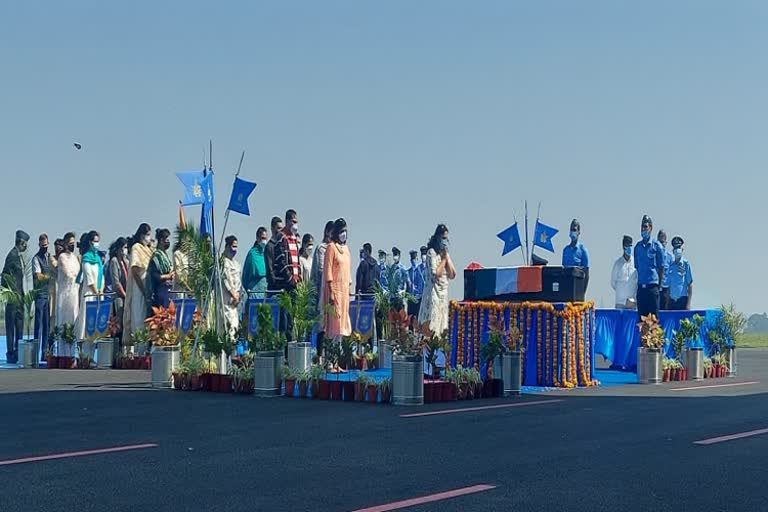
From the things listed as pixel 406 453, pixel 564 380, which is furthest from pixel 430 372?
pixel 406 453

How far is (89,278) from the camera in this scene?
67.7 feet

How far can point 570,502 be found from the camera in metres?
6.31

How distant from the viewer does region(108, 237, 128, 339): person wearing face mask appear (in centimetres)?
1986

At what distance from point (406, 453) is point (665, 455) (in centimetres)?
188

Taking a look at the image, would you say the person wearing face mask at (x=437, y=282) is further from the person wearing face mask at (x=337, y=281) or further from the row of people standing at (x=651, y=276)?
the row of people standing at (x=651, y=276)

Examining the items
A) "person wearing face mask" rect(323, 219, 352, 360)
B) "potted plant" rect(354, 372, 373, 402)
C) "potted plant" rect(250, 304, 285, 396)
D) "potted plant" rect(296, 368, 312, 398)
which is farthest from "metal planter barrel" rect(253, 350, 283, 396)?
"person wearing face mask" rect(323, 219, 352, 360)

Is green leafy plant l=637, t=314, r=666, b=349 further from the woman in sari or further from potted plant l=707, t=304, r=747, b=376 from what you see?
the woman in sari

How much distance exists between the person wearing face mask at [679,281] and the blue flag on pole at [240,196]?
891cm

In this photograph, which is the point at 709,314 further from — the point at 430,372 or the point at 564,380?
the point at 430,372

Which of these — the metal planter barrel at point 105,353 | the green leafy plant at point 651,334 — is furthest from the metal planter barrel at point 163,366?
the green leafy plant at point 651,334

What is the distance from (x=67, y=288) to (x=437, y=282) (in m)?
7.40

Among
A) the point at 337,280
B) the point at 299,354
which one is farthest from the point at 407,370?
the point at 337,280

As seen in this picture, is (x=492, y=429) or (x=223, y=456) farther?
(x=492, y=429)

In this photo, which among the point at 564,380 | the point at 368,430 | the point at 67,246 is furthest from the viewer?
the point at 67,246
